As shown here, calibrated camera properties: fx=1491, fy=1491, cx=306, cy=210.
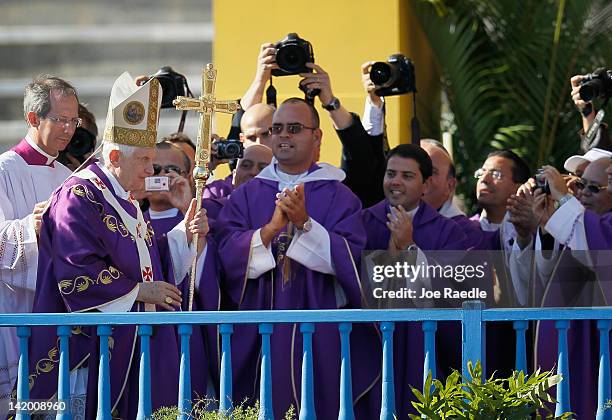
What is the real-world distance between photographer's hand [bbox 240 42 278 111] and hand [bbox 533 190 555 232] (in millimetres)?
1829

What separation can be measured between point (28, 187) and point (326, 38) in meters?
4.24

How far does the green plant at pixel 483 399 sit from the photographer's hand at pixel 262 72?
A: 3262 millimetres

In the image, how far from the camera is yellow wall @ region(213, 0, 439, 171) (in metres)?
11.6

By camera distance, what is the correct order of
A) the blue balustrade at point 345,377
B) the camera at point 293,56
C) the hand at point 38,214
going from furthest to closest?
1. the camera at point 293,56
2. the hand at point 38,214
3. the blue balustrade at point 345,377

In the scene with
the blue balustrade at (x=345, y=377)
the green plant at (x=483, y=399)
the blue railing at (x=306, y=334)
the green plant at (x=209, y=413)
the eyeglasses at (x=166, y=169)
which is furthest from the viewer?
the eyeglasses at (x=166, y=169)

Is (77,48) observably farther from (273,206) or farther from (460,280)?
(460,280)

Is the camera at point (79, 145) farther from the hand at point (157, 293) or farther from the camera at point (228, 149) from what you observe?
the hand at point (157, 293)

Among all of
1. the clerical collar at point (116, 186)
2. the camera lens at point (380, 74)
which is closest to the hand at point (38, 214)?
the clerical collar at point (116, 186)

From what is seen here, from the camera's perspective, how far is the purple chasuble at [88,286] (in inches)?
282

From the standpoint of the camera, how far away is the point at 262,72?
9.05m

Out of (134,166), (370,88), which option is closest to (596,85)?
(370,88)

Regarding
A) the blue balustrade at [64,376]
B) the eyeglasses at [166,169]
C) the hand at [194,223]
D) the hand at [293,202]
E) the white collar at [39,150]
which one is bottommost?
the blue balustrade at [64,376]

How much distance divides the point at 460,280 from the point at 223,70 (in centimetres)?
495

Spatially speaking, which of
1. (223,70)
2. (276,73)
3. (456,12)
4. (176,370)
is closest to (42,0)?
(223,70)
